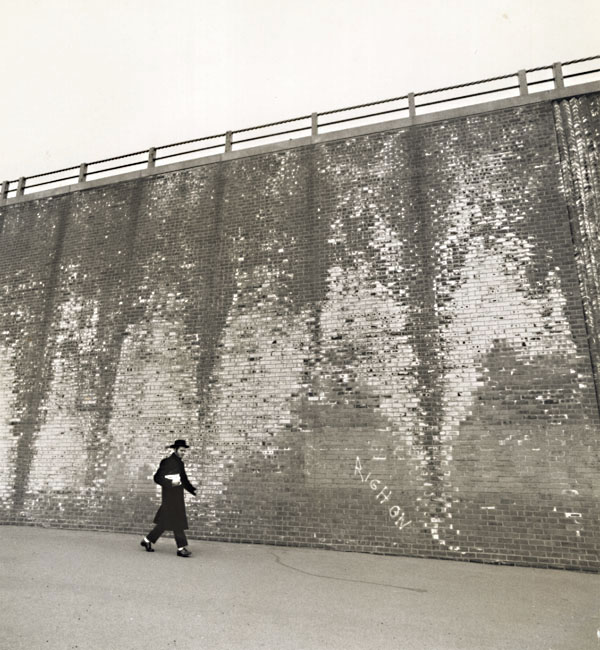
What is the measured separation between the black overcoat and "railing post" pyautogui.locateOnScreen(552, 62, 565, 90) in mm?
8928

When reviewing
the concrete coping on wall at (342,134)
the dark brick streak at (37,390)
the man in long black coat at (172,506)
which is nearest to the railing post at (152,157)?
the concrete coping on wall at (342,134)

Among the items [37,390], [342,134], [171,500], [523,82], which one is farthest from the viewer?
[37,390]

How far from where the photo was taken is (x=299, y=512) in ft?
24.5

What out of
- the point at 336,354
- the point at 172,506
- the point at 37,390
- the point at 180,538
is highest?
the point at 336,354

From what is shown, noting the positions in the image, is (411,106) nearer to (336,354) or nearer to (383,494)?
(336,354)

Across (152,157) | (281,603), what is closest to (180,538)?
(281,603)

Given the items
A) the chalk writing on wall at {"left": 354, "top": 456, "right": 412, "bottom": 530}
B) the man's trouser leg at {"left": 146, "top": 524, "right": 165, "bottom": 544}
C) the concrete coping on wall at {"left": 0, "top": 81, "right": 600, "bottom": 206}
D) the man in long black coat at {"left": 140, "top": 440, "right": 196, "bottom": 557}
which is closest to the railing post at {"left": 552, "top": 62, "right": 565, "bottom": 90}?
the concrete coping on wall at {"left": 0, "top": 81, "right": 600, "bottom": 206}

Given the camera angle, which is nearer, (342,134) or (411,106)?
(411,106)

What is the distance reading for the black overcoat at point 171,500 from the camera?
6532 mm

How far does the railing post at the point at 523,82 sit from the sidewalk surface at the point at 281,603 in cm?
773

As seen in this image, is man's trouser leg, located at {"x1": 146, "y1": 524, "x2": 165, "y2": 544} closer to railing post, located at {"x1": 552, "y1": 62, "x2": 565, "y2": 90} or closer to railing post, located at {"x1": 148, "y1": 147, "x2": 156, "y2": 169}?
railing post, located at {"x1": 148, "y1": 147, "x2": 156, "y2": 169}

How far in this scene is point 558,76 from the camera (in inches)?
324

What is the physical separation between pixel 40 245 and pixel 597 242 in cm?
1139

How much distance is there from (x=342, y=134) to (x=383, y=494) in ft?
21.9
